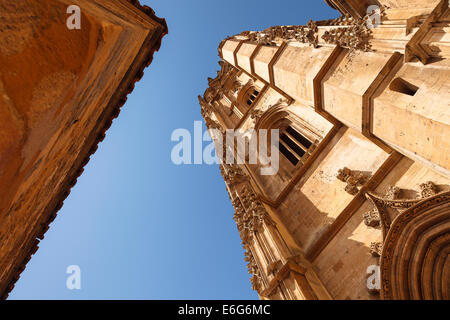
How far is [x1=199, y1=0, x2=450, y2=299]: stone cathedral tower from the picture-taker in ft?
18.5

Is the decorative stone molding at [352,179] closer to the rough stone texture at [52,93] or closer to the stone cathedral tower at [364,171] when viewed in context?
the stone cathedral tower at [364,171]

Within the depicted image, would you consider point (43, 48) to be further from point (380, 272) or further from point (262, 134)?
point (262, 134)

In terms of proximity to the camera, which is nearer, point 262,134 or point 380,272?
point 380,272

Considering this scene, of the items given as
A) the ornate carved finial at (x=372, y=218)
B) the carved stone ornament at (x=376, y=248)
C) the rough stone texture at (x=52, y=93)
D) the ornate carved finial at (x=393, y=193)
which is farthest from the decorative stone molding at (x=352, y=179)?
the rough stone texture at (x=52, y=93)

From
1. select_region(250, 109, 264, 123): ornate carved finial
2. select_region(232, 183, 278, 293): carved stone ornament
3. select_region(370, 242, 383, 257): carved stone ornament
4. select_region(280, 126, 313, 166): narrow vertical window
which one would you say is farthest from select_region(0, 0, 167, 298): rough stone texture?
select_region(250, 109, 264, 123): ornate carved finial

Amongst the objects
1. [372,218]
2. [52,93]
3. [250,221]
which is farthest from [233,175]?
[52,93]

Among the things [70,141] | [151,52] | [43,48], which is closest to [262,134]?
[151,52]

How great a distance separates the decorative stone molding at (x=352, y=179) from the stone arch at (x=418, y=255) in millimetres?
1966

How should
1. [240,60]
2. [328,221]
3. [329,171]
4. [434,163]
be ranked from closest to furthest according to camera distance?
[434,163] < [328,221] < [329,171] < [240,60]

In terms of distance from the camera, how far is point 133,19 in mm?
4207

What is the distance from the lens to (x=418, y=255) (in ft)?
20.4

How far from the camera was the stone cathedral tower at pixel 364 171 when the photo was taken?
5629 millimetres

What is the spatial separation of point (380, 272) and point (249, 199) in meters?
5.36

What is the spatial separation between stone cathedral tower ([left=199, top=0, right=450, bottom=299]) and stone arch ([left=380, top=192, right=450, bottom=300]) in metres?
0.02
